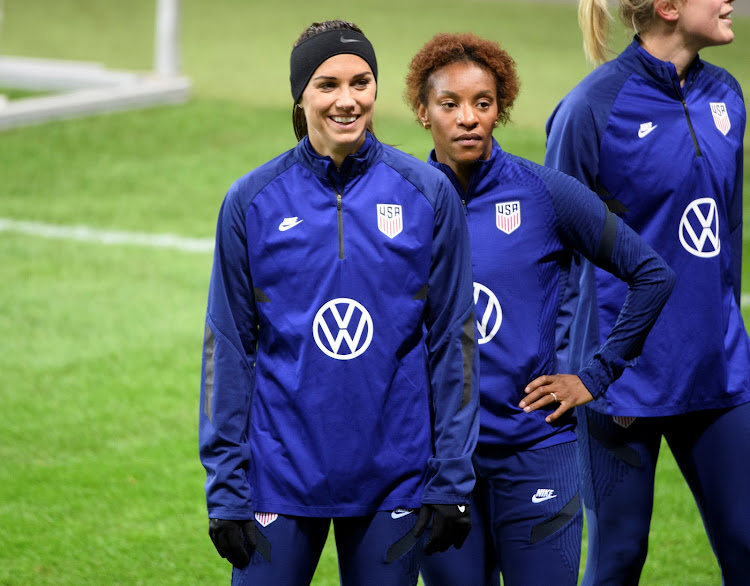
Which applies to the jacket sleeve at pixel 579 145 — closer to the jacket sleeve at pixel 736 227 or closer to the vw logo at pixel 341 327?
the jacket sleeve at pixel 736 227

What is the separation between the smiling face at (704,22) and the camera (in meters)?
3.66

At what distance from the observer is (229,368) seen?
2.94 m

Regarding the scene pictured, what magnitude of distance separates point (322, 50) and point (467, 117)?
0.53 metres

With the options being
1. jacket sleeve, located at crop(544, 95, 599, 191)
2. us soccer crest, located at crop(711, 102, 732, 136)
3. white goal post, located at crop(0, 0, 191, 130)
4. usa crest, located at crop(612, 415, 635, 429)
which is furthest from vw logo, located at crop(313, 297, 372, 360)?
white goal post, located at crop(0, 0, 191, 130)

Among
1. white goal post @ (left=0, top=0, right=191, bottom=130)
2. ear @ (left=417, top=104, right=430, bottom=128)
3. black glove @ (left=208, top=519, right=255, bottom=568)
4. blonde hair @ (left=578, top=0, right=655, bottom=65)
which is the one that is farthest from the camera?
white goal post @ (left=0, top=0, right=191, bottom=130)

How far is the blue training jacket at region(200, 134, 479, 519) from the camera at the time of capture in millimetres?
2904

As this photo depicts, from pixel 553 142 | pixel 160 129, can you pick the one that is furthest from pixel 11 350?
pixel 160 129

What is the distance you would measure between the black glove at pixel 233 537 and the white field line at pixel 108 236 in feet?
24.7

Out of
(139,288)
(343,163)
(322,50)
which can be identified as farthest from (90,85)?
(343,163)

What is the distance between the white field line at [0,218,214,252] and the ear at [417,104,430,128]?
6.94 m

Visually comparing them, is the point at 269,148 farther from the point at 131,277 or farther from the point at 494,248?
the point at 494,248

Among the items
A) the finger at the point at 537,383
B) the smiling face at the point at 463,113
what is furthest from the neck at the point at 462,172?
the finger at the point at 537,383

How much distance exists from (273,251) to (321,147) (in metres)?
0.29

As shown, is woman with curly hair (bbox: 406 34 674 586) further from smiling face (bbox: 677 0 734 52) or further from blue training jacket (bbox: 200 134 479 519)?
smiling face (bbox: 677 0 734 52)
